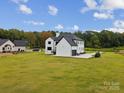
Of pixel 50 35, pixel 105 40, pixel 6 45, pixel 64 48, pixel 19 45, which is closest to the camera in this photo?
pixel 64 48

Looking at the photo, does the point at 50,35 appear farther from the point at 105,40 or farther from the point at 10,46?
the point at 105,40

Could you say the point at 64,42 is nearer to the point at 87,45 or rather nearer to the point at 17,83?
the point at 17,83

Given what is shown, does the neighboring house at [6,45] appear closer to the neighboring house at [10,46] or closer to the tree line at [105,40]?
the neighboring house at [10,46]

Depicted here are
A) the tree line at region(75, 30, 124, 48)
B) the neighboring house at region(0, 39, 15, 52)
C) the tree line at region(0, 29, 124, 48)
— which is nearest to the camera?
the neighboring house at region(0, 39, 15, 52)

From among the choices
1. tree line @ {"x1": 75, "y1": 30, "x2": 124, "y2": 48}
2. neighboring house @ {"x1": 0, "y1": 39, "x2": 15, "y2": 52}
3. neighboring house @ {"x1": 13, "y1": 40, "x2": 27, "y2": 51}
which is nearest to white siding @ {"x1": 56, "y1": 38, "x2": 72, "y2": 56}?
neighboring house @ {"x1": 0, "y1": 39, "x2": 15, "y2": 52}

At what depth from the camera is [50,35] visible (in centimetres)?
10212

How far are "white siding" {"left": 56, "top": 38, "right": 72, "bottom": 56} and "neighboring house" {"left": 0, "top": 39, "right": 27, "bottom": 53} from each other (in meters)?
25.3

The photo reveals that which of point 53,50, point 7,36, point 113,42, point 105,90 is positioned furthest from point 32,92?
point 113,42

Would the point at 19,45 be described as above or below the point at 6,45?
above

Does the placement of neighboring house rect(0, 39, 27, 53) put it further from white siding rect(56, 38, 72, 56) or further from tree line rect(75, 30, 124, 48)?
tree line rect(75, 30, 124, 48)

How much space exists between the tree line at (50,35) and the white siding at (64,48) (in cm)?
4616

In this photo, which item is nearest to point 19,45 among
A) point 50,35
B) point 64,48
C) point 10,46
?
point 10,46

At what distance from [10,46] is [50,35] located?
1150 inches

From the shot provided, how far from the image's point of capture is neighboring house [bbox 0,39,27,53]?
73188 millimetres
